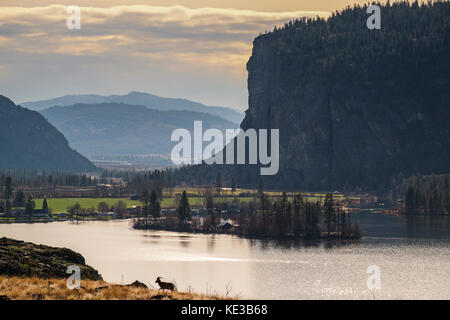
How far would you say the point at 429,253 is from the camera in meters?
110

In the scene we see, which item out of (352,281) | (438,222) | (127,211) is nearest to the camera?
(352,281)

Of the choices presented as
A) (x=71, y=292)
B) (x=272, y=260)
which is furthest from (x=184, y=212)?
(x=71, y=292)

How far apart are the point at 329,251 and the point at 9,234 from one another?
54688 millimetres

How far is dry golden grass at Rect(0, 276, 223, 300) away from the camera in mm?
32062

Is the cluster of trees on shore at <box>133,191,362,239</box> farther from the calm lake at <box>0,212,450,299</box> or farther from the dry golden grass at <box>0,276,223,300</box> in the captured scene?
the dry golden grass at <box>0,276,223,300</box>

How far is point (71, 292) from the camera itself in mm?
32750

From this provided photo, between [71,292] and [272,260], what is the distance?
2926 inches

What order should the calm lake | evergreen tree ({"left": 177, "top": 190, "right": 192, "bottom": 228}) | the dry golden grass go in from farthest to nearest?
evergreen tree ({"left": 177, "top": 190, "right": 192, "bottom": 228}) → the calm lake → the dry golden grass

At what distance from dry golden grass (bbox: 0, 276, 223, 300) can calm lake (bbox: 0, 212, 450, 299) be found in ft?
117

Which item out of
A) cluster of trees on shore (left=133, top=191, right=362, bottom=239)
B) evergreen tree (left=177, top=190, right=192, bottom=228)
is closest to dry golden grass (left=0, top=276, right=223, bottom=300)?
cluster of trees on shore (left=133, top=191, right=362, bottom=239)
